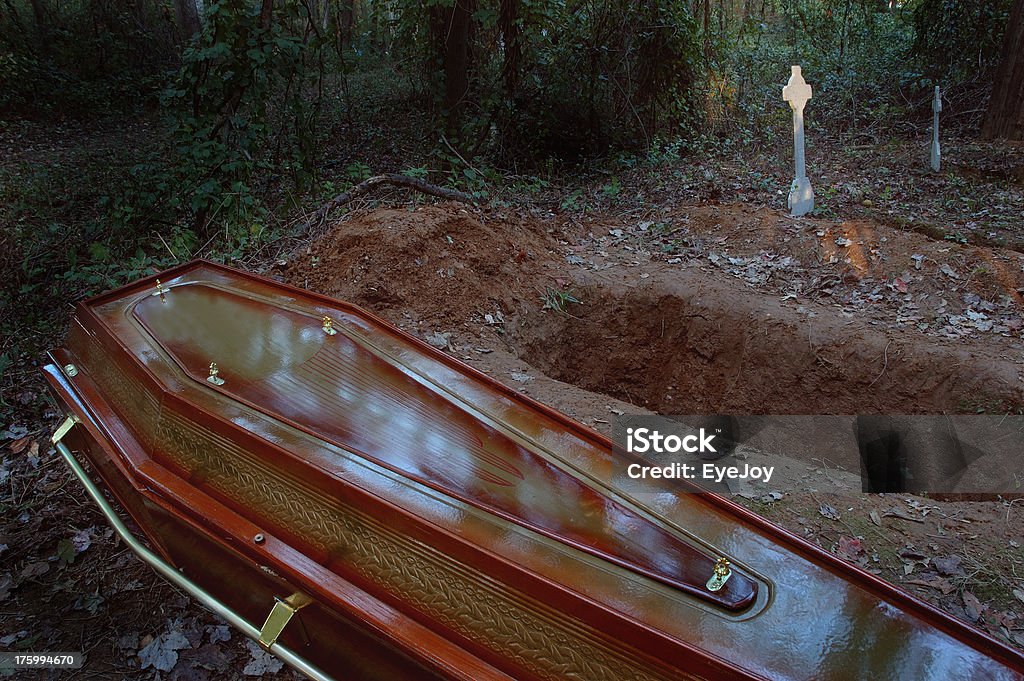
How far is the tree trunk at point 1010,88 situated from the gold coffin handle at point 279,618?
25.4 feet

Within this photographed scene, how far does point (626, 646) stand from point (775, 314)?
10.2 ft

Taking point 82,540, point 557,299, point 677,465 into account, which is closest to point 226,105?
point 557,299

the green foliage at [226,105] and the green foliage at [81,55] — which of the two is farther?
the green foliage at [81,55]

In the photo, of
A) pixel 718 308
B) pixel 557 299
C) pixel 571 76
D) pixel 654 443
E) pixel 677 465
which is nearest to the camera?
pixel 677 465

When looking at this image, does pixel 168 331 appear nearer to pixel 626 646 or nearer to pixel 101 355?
pixel 101 355

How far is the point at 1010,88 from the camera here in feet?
20.4

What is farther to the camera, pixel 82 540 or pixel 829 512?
pixel 82 540

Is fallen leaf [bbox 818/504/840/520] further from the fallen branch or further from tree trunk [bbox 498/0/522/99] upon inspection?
tree trunk [bbox 498/0/522/99]

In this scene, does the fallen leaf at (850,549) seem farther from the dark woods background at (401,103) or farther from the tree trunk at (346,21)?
the tree trunk at (346,21)

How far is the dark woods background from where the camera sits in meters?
4.97

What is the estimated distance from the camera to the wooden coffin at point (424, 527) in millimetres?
1332

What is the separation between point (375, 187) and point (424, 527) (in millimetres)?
3941

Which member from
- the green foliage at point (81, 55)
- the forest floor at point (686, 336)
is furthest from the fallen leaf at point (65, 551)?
the green foliage at point (81, 55)

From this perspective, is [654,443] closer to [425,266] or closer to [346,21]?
[425,266]
